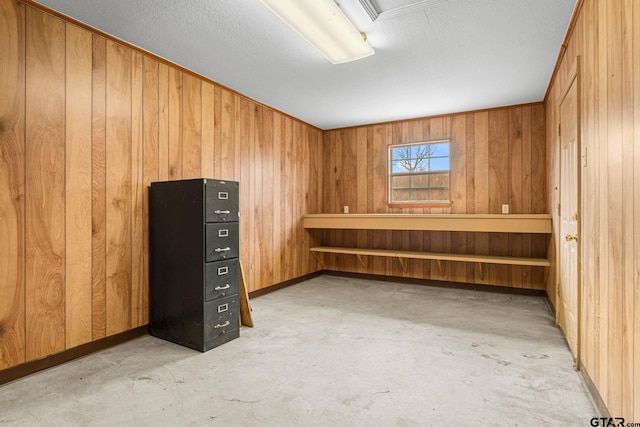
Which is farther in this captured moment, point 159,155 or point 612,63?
point 159,155

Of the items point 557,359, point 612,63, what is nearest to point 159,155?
point 612,63

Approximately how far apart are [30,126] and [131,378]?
1.77 m

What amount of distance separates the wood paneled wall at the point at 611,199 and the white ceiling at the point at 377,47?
0.53 metres

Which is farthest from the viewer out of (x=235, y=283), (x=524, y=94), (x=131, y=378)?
(x=524, y=94)

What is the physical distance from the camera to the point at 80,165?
7.88 feet

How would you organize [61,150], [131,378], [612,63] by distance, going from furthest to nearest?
1. [61,150]
2. [131,378]
3. [612,63]

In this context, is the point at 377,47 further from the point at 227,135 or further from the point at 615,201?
the point at 615,201

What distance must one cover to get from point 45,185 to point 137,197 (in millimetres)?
649

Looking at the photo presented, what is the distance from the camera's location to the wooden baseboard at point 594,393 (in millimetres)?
1609

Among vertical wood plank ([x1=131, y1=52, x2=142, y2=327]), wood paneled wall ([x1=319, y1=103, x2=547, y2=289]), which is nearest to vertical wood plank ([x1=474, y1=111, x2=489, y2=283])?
wood paneled wall ([x1=319, y1=103, x2=547, y2=289])

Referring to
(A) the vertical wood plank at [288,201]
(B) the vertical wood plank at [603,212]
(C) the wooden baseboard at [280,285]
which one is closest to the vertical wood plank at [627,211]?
(B) the vertical wood plank at [603,212]

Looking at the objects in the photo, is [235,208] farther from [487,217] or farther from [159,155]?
[487,217]

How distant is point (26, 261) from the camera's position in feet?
6.95
